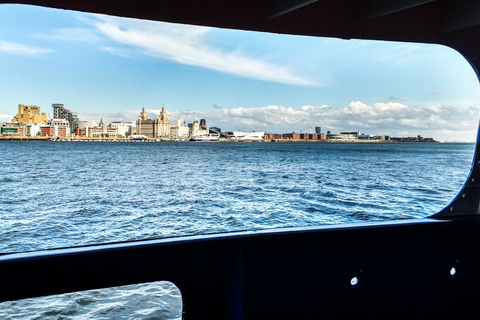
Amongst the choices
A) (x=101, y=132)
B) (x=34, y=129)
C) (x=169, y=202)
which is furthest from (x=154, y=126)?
(x=169, y=202)

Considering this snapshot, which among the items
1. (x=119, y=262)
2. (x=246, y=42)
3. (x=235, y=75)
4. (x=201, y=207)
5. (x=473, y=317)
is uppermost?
(x=246, y=42)

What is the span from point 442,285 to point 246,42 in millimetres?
94019

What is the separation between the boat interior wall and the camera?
1.79 meters

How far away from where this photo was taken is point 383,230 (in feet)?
7.81

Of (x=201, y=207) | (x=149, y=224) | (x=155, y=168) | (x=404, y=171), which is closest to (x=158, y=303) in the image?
(x=149, y=224)

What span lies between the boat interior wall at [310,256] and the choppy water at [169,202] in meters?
6.57

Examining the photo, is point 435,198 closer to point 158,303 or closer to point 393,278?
point 158,303

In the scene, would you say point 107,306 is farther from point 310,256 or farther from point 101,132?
point 101,132

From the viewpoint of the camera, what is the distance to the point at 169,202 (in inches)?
1216

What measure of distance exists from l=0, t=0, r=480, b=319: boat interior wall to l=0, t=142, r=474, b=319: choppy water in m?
6.57

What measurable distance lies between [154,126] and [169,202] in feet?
307

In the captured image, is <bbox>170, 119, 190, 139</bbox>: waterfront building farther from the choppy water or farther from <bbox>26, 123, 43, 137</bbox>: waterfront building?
the choppy water

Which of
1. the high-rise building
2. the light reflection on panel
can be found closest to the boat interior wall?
the light reflection on panel

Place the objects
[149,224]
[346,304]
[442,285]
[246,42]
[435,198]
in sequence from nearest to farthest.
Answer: [346,304] → [442,285] → [149,224] → [435,198] → [246,42]
